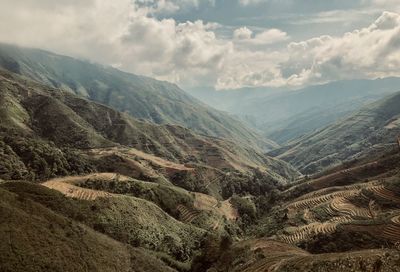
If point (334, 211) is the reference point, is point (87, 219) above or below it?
below

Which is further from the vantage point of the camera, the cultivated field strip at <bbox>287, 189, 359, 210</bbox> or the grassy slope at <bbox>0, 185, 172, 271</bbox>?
the cultivated field strip at <bbox>287, 189, 359, 210</bbox>

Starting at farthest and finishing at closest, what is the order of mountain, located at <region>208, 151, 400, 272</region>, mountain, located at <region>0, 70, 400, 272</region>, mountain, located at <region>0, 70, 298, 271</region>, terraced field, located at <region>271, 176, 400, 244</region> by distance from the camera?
1. terraced field, located at <region>271, 176, 400, 244</region>
2. mountain, located at <region>0, 70, 298, 271</region>
3. mountain, located at <region>0, 70, 400, 272</region>
4. mountain, located at <region>208, 151, 400, 272</region>

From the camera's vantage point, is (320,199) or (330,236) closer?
(330,236)

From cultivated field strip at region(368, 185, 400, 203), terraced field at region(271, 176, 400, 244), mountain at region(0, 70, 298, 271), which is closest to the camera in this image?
mountain at region(0, 70, 298, 271)

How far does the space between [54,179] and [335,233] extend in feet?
384

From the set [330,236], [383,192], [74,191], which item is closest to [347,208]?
[383,192]

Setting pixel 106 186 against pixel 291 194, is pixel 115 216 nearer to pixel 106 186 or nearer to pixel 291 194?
pixel 106 186

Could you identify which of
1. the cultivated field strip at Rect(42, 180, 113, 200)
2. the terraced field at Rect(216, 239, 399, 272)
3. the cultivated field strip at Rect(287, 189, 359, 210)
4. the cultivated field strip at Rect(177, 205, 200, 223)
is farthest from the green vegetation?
the terraced field at Rect(216, 239, 399, 272)

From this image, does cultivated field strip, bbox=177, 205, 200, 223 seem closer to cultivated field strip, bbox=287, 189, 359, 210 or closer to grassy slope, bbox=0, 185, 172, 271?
cultivated field strip, bbox=287, 189, 359, 210

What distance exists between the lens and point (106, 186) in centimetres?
16325

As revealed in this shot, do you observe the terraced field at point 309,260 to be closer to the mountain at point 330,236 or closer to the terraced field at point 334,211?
the mountain at point 330,236

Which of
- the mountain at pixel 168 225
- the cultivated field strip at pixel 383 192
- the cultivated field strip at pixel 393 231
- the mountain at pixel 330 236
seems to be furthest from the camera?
the cultivated field strip at pixel 383 192

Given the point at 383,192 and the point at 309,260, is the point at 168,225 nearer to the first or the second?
the point at 383,192

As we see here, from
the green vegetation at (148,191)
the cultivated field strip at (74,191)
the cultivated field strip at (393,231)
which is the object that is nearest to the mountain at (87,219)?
the cultivated field strip at (74,191)
